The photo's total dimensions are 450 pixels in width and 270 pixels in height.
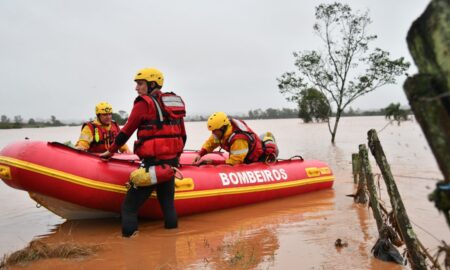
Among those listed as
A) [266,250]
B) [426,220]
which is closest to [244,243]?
[266,250]

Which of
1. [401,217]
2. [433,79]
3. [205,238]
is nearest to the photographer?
[433,79]

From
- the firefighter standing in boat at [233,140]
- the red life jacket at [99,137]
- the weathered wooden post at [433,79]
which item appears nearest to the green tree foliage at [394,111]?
the weathered wooden post at [433,79]

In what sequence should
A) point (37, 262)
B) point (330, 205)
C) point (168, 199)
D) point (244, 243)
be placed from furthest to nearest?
point (330, 205), point (168, 199), point (244, 243), point (37, 262)

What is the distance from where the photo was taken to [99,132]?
676 centimetres

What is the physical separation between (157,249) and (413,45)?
11.0 feet

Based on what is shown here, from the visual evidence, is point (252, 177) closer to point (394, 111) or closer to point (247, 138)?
point (247, 138)

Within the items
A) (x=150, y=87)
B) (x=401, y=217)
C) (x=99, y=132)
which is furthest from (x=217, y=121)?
(x=401, y=217)

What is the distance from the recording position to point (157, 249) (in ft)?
13.9

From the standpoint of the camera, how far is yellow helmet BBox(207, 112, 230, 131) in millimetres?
6375

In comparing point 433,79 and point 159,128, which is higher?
point 433,79

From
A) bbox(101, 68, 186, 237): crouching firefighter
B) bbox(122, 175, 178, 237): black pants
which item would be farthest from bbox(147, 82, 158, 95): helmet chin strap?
bbox(122, 175, 178, 237): black pants

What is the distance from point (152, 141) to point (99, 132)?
2335mm

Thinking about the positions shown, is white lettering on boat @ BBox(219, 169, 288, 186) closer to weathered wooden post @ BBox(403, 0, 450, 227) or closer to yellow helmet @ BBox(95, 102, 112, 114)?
yellow helmet @ BBox(95, 102, 112, 114)

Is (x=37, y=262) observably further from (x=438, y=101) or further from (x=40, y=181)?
(x=438, y=101)
